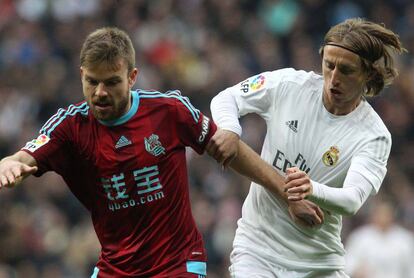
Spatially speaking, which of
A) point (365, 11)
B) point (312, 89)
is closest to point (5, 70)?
point (365, 11)

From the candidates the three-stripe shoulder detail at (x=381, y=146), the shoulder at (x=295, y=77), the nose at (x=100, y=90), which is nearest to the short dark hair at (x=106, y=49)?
the nose at (x=100, y=90)

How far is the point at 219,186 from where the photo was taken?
46.3 feet

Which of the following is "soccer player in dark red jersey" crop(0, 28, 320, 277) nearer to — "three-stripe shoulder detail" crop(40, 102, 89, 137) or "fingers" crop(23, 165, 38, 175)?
"three-stripe shoulder detail" crop(40, 102, 89, 137)

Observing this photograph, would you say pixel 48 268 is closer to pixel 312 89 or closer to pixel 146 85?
pixel 146 85

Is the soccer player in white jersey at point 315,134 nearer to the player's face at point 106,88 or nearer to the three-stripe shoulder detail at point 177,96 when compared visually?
the three-stripe shoulder detail at point 177,96

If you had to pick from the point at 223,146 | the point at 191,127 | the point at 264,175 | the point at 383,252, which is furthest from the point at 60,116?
the point at 383,252

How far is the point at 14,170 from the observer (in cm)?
557

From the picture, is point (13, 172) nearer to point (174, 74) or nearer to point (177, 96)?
point (177, 96)

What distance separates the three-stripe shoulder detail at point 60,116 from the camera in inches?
236

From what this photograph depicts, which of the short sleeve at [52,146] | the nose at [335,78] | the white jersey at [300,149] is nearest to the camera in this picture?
the short sleeve at [52,146]

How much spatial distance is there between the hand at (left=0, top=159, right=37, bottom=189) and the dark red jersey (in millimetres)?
267

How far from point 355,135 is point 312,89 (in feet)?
1.33

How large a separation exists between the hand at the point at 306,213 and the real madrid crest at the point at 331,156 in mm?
328

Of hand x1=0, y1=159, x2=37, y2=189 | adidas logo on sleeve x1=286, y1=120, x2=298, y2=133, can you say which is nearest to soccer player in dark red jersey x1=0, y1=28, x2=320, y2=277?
hand x1=0, y1=159, x2=37, y2=189
